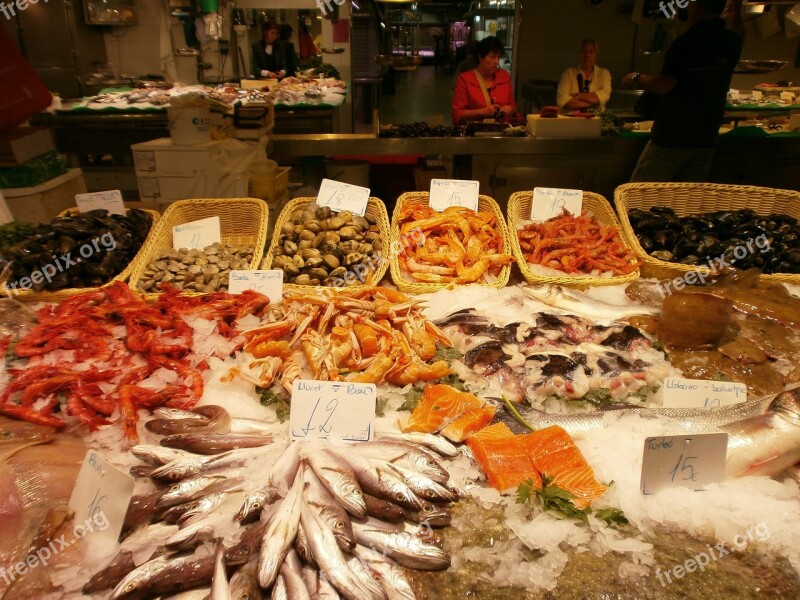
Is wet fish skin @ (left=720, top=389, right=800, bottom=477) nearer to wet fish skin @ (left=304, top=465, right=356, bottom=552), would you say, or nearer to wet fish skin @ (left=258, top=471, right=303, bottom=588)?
wet fish skin @ (left=304, top=465, right=356, bottom=552)

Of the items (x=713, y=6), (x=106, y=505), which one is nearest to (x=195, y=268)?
(x=106, y=505)

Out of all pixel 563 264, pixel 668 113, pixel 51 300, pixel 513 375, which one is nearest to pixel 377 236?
pixel 563 264

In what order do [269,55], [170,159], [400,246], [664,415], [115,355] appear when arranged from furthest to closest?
[269,55] → [170,159] → [400,246] → [115,355] → [664,415]

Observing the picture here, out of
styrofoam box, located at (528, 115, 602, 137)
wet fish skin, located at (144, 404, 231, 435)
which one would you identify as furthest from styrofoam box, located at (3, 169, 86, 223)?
styrofoam box, located at (528, 115, 602, 137)

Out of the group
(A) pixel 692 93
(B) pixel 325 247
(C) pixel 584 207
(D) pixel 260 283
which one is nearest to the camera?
(D) pixel 260 283

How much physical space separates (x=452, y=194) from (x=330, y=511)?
2.78 meters

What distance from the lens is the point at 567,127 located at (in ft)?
17.8

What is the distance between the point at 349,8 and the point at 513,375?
8441mm

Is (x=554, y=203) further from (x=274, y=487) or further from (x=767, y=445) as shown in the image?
(x=274, y=487)

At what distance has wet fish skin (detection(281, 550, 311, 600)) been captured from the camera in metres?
1.32

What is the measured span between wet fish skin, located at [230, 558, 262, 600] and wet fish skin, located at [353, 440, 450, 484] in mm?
495

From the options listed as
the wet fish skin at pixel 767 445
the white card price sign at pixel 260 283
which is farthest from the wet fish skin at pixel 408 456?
the white card price sign at pixel 260 283

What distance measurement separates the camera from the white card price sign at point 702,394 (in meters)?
2.10

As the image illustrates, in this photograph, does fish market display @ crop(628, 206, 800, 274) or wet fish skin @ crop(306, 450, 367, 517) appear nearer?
wet fish skin @ crop(306, 450, 367, 517)
